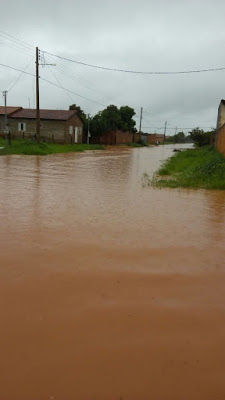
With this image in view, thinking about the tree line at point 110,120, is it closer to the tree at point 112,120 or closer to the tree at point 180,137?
the tree at point 112,120

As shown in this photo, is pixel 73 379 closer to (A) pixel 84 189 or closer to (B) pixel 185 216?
(B) pixel 185 216

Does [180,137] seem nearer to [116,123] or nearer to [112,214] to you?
[116,123]

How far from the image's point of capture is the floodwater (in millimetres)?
2580

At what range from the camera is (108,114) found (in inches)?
2192

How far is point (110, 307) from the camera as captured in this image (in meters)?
3.54

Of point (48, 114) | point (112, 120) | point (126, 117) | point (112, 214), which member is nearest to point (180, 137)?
point (126, 117)

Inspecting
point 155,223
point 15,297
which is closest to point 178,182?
point 155,223

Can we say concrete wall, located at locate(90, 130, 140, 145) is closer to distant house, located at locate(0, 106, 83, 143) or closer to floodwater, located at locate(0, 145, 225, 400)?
distant house, located at locate(0, 106, 83, 143)

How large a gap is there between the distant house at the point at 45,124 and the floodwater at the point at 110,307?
3713 centimetres

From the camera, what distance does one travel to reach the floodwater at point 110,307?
2580 millimetres

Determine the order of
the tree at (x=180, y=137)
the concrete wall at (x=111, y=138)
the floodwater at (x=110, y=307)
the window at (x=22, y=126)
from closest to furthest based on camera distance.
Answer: the floodwater at (x=110, y=307) → the window at (x=22, y=126) → the concrete wall at (x=111, y=138) → the tree at (x=180, y=137)

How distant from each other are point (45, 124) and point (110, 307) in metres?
41.7

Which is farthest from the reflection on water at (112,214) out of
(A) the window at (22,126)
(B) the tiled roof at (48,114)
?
(A) the window at (22,126)

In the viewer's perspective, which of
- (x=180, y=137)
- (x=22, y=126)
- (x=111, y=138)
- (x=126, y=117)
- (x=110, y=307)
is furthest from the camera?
(x=180, y=137)
